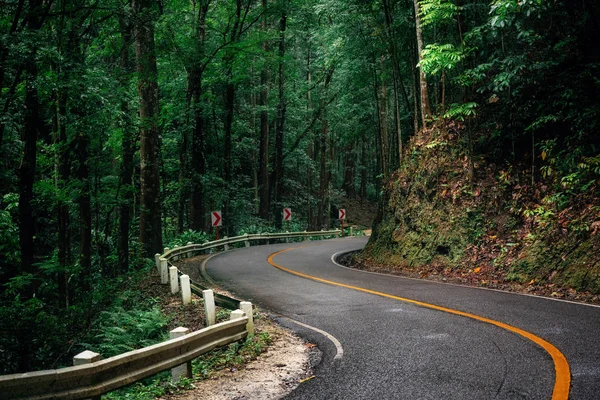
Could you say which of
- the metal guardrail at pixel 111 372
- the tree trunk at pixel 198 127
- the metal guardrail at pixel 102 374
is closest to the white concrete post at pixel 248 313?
the metal guardrail at pixel 111 372

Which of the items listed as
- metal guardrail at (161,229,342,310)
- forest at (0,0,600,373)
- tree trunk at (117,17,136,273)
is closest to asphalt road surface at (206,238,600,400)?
metal guardrail at (161,229,342,310)

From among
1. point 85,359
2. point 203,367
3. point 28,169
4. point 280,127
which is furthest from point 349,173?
point 85,359

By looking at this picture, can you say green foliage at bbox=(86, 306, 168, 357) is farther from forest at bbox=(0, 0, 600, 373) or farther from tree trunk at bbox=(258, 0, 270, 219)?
tree trunk at bbox=(258, 0, 270, 219)

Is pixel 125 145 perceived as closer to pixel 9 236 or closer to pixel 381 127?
pixel 9 236

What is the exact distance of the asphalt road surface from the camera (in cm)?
482

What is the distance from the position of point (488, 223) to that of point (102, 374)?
1239 cm

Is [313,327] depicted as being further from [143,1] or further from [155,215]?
[143,1]

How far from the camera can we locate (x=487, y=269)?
12625mm

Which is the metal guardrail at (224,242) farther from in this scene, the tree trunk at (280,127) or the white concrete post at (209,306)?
the white concrete post at (209,306)

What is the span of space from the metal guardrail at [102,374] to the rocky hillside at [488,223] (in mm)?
8562

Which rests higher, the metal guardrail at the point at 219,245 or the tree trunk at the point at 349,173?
the tree trunk at the point at 349,173

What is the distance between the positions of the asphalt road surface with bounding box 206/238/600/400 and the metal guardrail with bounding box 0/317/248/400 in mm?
1458

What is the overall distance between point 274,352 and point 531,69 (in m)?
12.2

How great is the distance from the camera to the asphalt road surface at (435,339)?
15.8 feet
